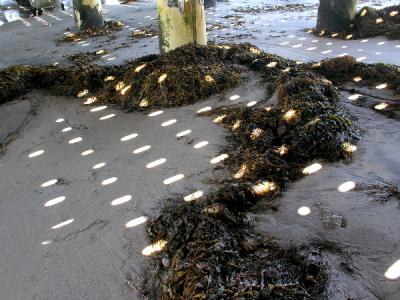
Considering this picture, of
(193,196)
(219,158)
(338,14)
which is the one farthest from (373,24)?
(193,196)

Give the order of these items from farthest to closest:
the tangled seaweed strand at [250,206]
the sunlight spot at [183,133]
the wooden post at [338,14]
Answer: the wooden post at [338,14] < the sunlight spot at [183,133] < the tangled seaweed strand at [250,206]

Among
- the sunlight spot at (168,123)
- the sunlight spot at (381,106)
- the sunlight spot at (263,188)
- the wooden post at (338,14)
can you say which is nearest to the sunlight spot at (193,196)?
the sunlight spot at (263,188)

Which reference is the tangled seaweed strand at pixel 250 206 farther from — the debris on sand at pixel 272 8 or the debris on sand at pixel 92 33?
the debris on sand at pixel 272 8

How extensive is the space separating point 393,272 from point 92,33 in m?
9.08

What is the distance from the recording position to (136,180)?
11.0 feet

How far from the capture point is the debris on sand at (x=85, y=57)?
22.8ft

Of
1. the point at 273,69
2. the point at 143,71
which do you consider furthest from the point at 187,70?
the point at 273,69

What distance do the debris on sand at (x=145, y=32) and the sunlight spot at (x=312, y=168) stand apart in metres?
6.57

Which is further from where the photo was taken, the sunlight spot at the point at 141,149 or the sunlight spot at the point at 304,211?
the sunlight spot at the point at 141,149

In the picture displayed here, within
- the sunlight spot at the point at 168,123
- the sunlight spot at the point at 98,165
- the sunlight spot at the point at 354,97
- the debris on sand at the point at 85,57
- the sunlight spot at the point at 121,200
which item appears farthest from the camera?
the debris on sand at the point at 85,57

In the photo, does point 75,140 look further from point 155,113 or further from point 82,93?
point 82,93

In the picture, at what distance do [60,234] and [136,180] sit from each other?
0.82 metres

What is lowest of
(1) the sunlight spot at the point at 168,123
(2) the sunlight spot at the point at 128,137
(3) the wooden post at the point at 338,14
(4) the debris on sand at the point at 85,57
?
(2) the sunlight spot at the point at 128,137

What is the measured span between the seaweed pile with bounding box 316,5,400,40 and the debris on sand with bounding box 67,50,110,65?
15.1ft
